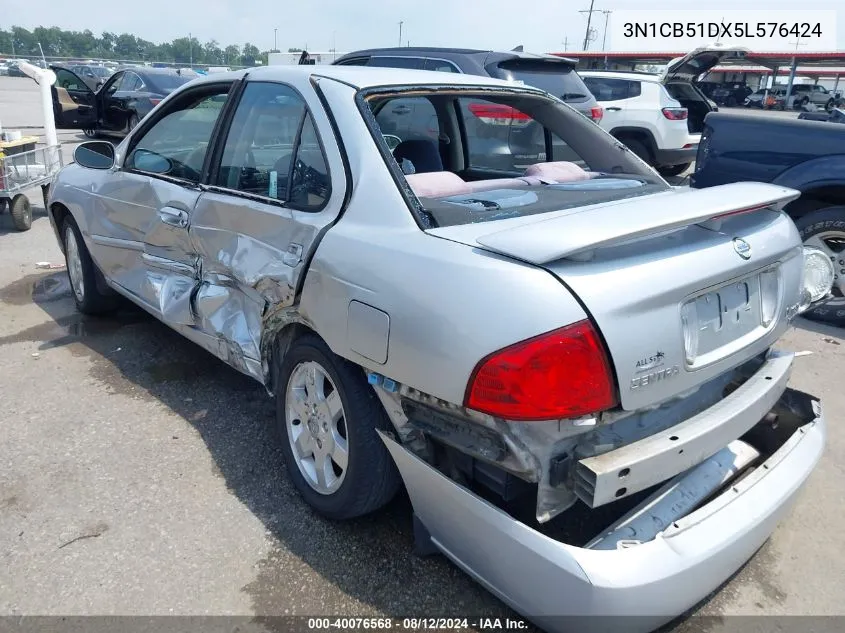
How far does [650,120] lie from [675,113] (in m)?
0.38

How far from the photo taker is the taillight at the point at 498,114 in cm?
371

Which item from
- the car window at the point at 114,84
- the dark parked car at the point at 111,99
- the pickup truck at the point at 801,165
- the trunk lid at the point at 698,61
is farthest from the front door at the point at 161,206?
the car window at the point at 114,84

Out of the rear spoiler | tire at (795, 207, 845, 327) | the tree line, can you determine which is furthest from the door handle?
the tree line

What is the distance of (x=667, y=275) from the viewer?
193 centimetres

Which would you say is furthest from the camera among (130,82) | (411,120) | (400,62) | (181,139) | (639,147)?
(130,82)

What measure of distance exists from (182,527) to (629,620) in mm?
1741

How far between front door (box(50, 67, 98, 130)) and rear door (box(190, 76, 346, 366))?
12.9 m

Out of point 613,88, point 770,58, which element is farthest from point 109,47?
point 613,88

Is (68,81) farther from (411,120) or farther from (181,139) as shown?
(411,120)

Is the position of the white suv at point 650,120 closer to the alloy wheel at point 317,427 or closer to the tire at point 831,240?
the tire at point 831,240

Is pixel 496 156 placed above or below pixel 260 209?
above

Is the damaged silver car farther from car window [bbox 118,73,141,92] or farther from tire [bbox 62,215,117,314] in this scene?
car window [bbox 118,73,141,92]

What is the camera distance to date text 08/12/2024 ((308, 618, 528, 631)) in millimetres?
2223

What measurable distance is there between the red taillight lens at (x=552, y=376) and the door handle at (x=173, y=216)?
6.90ft
